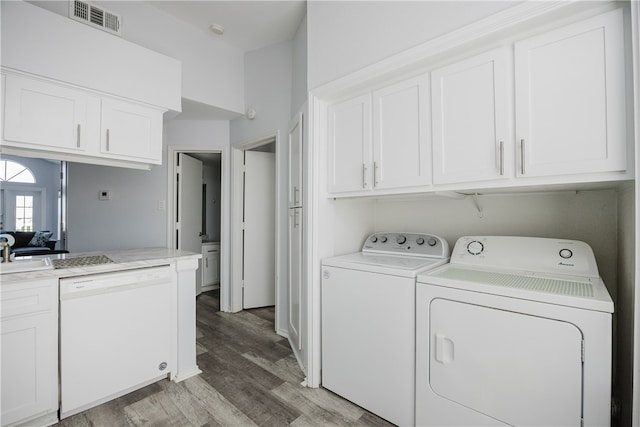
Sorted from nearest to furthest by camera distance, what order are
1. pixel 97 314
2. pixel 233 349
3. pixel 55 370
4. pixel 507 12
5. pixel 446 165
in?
pixel 507 12 < pixel 446 165 < pixel 55 370 < pixel 97 314 < pixel 233 349

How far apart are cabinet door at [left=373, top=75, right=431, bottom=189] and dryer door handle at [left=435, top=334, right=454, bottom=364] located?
820mm

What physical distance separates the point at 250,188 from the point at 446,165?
255 centimetres

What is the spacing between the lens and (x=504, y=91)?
1.27 metres

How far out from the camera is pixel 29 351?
1483mm

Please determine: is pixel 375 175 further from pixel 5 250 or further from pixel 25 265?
pixel 5 250

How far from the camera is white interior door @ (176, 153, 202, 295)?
335cm

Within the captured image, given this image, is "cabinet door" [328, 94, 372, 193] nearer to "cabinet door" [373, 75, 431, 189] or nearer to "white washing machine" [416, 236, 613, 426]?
"cabinet door" [373, 75, 431, 189]

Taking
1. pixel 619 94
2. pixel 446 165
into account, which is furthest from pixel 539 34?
pixel 446 165

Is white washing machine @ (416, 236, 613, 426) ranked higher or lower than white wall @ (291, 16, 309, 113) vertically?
lower

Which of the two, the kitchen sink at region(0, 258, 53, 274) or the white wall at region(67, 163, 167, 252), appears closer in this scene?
the kitchen sink at region(0, 258, 53, 274)

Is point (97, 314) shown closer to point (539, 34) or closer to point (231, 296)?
point (231, 296)

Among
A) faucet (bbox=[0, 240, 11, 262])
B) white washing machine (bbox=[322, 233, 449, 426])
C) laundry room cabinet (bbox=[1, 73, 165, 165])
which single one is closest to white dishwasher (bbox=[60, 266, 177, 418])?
faucet (bbox=[0, 240, 11, 262])

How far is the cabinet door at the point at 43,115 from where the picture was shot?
1.64 m

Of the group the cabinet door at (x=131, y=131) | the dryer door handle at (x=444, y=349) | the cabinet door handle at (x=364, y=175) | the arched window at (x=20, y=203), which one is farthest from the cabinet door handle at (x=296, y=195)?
the arched window at (x=20, y=203)
